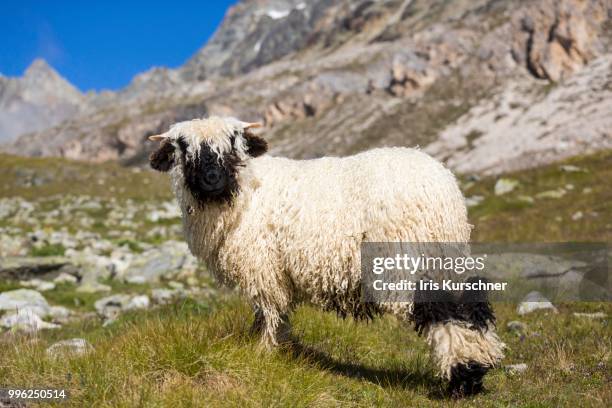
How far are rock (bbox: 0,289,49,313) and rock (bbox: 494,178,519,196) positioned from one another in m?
20.7

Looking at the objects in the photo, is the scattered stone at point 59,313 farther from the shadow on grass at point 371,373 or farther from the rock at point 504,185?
the rock at point 504,185

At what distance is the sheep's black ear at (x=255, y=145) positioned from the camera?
6.64m

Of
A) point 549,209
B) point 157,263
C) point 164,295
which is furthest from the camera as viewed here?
point 549,209

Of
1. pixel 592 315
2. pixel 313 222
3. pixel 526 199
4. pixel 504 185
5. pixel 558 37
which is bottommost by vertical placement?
pixel 592 315

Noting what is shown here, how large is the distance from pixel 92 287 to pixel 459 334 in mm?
10641

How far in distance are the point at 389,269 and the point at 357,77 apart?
9713 cm

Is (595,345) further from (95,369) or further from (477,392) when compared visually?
(95,369)

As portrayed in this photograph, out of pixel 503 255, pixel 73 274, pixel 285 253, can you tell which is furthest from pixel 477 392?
pixel 73 274

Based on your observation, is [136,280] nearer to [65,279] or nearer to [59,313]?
[65,279]

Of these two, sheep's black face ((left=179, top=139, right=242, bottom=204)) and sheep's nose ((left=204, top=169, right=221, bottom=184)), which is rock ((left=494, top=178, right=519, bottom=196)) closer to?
sheep's black face ((left=179, top=139, right=242, bottom=204))

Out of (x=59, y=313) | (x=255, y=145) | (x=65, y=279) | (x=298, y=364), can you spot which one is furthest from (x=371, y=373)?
(x=65, y=279)

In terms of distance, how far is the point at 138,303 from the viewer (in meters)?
11.6

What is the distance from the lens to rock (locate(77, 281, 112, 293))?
13280 millimetres

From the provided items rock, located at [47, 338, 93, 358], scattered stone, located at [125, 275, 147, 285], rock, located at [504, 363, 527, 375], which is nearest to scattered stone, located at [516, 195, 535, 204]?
scattered stone, located at [125, 275, 147, 285]
